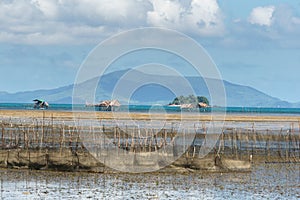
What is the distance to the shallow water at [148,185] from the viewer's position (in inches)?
872

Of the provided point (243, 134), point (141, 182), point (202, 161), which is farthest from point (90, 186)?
point (243, 134)

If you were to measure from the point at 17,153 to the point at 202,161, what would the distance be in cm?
773

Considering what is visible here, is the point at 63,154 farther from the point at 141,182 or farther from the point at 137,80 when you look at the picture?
the point at 137,80

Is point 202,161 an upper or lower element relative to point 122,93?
lower

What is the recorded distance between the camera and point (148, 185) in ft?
80.0

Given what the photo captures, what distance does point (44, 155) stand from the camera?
1083 inches

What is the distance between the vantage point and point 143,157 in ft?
89.8

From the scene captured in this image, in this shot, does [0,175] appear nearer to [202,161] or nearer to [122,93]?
[202,161]

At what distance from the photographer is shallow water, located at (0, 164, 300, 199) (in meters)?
22.2

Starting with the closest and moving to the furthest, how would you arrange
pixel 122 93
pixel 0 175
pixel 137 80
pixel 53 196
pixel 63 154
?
1. pixel 53 196
2. pixel 0 175
3. pixel 63 154
4. pixel 137 80
5. pixel 122 93

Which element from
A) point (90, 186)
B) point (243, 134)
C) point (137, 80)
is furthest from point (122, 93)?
point (90, 186)

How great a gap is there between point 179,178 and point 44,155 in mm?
5677

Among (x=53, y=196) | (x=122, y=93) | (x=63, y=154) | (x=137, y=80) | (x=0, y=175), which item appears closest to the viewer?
(x=53, y=196)

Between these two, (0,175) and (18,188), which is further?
(0,175)
